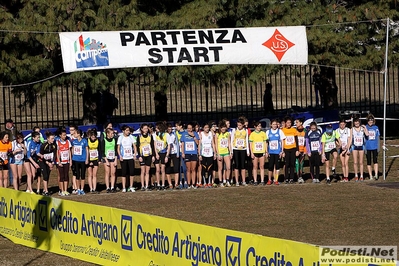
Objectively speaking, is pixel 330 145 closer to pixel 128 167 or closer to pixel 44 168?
pixel 128 167

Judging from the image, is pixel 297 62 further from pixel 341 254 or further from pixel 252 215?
pixel 341 254

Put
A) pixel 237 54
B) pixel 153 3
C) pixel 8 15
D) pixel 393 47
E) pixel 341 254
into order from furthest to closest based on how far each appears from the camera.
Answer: pixel 393 47
pixel 153 3
pixel 8 15
pixel 237 54
pixel 341 254

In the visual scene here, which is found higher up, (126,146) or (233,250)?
(126,146)

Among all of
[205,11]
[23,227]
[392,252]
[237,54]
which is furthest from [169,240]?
[205,11]

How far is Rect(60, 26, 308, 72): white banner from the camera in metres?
21.7

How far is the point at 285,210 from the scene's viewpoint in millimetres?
18375

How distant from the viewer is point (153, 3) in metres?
27.5

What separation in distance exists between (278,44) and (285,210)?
19.8ft

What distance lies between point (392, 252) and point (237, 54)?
1070 cm

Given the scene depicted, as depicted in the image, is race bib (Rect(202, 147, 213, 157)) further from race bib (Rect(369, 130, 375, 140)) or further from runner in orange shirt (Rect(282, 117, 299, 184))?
race bib (Rect(369, 130, 375, 140))

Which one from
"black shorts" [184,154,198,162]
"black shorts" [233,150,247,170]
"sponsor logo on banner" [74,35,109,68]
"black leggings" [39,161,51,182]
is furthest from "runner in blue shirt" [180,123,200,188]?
"black leggings" [39,161,51,182]

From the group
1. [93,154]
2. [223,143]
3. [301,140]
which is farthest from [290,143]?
[93,154]

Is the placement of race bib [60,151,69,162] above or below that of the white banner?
below

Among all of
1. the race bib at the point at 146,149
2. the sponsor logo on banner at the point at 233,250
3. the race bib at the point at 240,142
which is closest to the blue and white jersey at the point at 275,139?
the race bib at the point at 240,142
